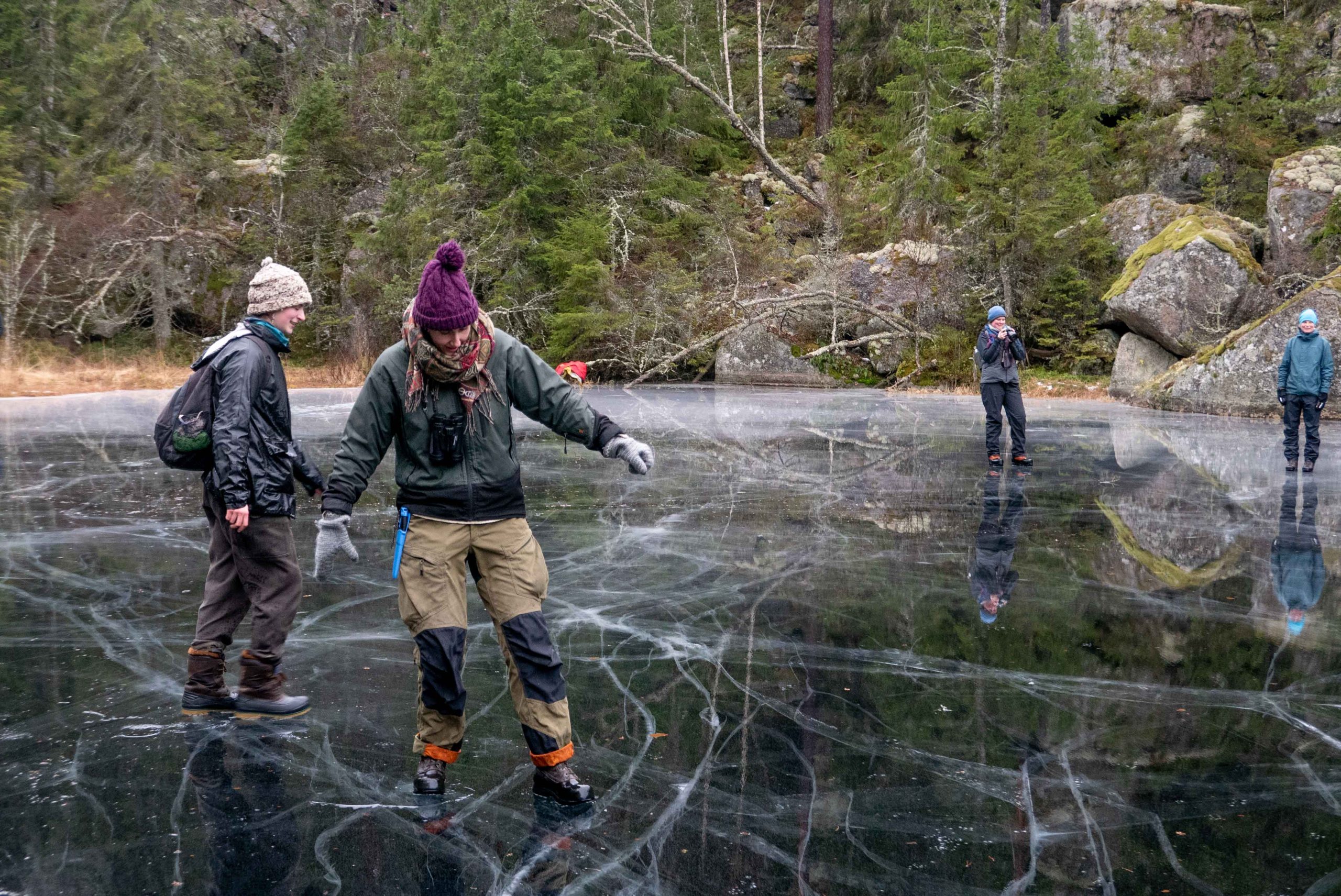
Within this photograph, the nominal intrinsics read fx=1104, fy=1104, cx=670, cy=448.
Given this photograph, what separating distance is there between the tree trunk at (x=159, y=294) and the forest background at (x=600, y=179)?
75 mm

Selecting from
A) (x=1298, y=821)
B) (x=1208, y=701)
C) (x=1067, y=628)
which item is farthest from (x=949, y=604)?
(x=1298, y=821)

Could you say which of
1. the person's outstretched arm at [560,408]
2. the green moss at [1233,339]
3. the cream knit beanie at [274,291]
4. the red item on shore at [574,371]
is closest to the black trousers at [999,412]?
the green moss at [1233,339]

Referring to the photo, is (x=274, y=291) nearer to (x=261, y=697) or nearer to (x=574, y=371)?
(x=574, y=371)

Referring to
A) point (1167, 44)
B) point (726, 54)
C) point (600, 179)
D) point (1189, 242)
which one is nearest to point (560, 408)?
point (1189, 242)

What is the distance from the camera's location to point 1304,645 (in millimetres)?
5664

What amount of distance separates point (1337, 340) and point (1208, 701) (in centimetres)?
1307

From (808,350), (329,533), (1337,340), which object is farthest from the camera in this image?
(808,350)

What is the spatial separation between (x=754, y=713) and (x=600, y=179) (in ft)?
80.7

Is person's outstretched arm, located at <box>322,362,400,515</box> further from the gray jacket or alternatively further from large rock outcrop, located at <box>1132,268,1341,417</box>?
large rock outcrop, located at <box>1132,268,1341,417</box>

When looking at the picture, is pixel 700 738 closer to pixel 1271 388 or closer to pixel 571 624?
pixel 571 624

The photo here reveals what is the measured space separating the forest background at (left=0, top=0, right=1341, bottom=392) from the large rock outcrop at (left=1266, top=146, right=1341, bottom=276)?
2.94 ft

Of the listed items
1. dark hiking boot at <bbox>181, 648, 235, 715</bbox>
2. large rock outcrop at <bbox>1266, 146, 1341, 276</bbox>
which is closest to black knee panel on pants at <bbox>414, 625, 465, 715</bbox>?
dark hiking boot at <bbox>181, 648, 235, 715</bbox>

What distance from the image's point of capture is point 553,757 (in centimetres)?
388

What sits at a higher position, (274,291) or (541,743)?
(274,291)
